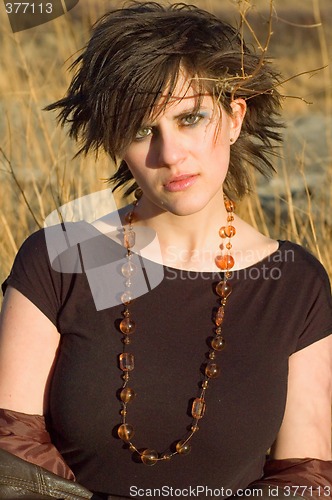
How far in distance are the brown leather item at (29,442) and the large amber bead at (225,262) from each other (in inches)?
20.2

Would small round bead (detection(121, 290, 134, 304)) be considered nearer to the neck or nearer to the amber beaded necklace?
the amber beaded necklace

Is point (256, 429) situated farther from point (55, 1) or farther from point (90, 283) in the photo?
point (55, 1)

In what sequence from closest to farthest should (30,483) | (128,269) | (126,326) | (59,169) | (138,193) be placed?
(30,483) → (126,326) → (128,269) → (138,193) → (59,169)

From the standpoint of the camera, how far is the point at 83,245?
2062 millimetres

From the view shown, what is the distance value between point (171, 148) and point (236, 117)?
9.8 inches

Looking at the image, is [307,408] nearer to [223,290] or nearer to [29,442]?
[223,290]

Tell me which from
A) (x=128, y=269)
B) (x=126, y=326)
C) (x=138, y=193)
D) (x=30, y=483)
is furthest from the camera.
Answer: (x=138, y=193)

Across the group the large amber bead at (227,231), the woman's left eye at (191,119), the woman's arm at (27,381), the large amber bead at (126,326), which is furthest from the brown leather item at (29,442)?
the woman's left eye at (191,119)

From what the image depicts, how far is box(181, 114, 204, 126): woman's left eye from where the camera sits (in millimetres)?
1857

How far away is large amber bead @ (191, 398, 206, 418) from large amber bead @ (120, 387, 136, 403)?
12 cm

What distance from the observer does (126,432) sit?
73.3 inches

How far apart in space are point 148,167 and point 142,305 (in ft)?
0.97

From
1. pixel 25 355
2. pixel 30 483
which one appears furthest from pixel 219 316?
pixel 30 483

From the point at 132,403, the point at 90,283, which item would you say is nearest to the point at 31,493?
the point at 132,403
